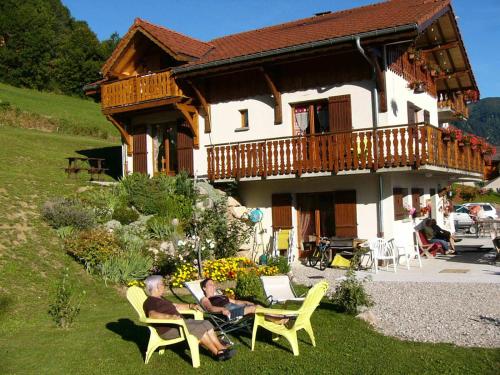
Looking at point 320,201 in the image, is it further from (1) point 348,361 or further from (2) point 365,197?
(1) point 348,361

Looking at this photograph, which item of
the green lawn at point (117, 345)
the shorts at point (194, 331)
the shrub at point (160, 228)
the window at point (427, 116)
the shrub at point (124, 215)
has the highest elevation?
the window at point (427, 116)

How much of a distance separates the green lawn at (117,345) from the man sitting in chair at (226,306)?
1.36ft

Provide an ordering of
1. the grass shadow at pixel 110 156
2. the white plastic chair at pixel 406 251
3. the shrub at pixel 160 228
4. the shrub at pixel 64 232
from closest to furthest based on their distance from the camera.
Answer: the shrub at pixel 64 232 < the shrub at pixel 160 228 < the white plastic chair at pixel 406 251 < the grass shadow at pixel 110 156

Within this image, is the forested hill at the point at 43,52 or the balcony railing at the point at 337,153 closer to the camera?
the balcony railing at the point at 337,153

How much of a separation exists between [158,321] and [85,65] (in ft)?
196

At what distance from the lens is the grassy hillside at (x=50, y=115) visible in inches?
1427

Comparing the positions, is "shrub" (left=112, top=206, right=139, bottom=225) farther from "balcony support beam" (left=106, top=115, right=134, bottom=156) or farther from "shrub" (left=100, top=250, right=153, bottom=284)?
"balcony support beam" (left=106, top=115, right=134, bottom=156)

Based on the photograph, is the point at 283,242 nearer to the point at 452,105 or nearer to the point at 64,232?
the point at 64,232

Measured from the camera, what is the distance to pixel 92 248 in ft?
40.1

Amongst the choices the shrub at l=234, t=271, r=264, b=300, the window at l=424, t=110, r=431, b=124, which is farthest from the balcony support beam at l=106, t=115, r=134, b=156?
the shrub at l=234, t=271, r=264, b=300

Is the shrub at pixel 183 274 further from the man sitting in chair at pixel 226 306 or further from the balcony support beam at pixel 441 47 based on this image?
the balcony support beam at pixel 441 47

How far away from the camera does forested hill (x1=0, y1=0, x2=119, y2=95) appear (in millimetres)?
57938

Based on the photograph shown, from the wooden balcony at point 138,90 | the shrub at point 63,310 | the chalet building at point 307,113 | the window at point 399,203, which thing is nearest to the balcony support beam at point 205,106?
the chalet building at point 307,113

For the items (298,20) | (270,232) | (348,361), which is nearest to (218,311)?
(348,361)
